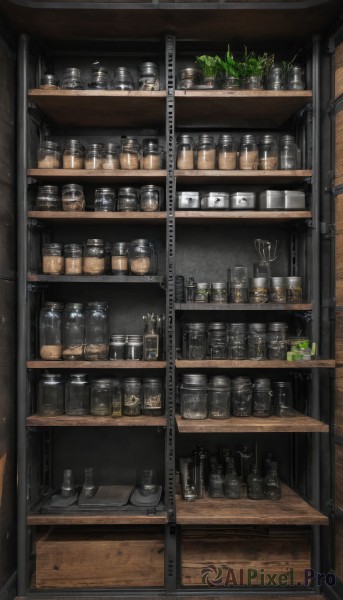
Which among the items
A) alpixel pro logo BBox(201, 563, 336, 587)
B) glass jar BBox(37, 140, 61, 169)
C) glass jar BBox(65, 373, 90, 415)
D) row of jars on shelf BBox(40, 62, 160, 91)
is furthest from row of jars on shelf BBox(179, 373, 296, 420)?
row of jars on shelf BBox(40, 62, 160, 91)

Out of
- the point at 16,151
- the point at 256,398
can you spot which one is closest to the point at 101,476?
the point at 256,398

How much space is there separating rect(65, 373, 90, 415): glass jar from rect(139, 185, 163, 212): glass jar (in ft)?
3.05

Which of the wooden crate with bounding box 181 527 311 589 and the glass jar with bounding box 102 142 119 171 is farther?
the glass jar with bounding box 102 142 119 171

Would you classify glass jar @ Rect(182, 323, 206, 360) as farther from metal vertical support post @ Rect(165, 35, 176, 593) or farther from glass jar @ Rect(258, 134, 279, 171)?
glass jar @ Rect(258, 134, 279, 171)

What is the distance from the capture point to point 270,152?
7.90 ft

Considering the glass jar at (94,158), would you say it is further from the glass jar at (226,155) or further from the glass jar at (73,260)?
the glass jar at (226,155)

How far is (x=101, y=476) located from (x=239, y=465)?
0.79 metres

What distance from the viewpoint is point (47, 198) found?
243 centimetres

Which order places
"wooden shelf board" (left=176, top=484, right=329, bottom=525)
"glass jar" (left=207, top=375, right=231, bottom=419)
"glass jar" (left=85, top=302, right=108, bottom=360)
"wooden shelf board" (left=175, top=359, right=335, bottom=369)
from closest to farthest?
"wooden shelf board" (left=176, top=484, right=329, bottom=525), "wooden shelf board" (left=175, top=359, right=335, bottom=369), "glass jar" (left=207, top=375, right=231, bottom=419), "glass jar" (left=85, top=302, right=108, bottom=360)

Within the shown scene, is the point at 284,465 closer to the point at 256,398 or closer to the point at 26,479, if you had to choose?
the point at 256,398

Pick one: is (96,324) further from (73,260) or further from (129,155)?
(129,155)

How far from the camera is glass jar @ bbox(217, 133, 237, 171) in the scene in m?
2.41

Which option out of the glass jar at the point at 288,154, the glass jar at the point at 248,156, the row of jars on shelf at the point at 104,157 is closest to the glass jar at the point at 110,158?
the row of jars on shelf at the point at 104,157

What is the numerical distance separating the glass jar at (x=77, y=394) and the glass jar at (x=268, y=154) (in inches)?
56.3
